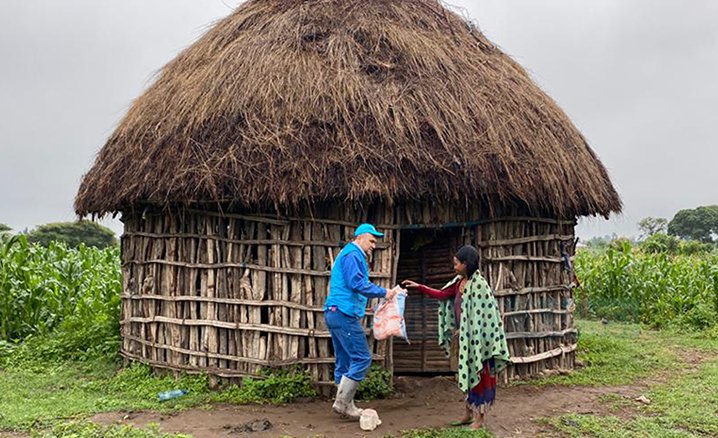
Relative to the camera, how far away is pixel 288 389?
7051mm

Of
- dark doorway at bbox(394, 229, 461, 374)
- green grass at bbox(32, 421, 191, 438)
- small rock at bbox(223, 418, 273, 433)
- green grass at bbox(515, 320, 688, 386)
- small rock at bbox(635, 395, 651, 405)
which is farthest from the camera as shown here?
dark doorway at bbox(394, 229, 461, 374)

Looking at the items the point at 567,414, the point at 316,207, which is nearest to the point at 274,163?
the point at 316,207

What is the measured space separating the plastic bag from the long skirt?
749mm

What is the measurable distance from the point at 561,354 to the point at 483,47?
4.12 metres

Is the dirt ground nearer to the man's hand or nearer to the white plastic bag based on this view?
the white plastic bag

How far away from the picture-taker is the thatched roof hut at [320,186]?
23.3 ft

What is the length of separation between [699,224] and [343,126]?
138 feet

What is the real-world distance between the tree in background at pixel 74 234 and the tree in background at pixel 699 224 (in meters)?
33.5

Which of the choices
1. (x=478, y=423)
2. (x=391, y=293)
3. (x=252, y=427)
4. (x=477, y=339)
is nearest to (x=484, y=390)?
(x=478, y=423)

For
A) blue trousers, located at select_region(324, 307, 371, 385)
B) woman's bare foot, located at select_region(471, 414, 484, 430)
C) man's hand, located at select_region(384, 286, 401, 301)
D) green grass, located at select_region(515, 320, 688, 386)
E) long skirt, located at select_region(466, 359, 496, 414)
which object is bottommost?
woman's bare foot, located at select_region(471, 414, 484, 430)

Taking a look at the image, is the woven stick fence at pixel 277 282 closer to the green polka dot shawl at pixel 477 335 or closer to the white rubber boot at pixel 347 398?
the white rubber boot at pixel 347 398

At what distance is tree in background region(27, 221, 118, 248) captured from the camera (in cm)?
3269

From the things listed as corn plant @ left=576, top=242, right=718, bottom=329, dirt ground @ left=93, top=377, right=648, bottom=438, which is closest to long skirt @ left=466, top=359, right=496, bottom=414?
dirt ground @ left=93, top=377, right=648, bottom=438

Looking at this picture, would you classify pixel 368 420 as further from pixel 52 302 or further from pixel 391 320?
pixel 52 302
